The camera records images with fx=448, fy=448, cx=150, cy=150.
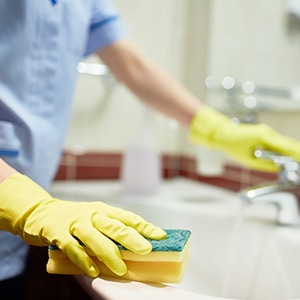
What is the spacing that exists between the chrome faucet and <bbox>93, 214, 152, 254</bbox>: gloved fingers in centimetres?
40

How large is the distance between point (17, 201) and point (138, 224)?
15cm

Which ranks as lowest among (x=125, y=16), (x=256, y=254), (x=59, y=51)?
(x=256, y=254)

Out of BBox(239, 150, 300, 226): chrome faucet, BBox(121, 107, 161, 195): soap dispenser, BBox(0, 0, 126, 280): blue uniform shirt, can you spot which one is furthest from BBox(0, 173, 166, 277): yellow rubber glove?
BBox(121, 107, 161, 195): soap dispenser

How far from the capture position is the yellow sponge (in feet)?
1.43

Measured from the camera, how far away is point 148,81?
0.94 m

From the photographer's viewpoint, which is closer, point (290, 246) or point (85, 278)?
point (85, 278)

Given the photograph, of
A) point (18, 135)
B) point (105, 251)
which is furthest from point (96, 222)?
point (18, 135)

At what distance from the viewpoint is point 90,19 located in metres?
0.86

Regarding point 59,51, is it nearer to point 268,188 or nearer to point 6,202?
point 6,202

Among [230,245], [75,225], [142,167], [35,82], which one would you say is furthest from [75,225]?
[142,167]

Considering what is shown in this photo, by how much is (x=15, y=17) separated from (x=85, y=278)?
392 mm

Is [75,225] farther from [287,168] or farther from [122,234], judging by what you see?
[287,168]

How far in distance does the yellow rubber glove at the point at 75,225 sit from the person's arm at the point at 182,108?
46 cm

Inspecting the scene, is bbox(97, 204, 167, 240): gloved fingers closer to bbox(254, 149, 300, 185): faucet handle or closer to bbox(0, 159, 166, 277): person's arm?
bbox(0, 159, 166, 277): person's arm
